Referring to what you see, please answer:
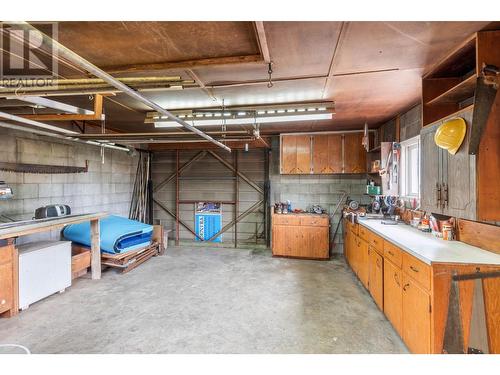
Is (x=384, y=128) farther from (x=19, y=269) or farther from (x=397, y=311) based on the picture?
(x=19, y=269)

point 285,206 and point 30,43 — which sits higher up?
point 30,43

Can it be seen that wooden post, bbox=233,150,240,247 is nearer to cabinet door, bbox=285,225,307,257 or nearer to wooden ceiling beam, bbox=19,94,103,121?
cabinet door, bbox=285,225,307,257

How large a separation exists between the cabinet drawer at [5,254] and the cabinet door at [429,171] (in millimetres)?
4526

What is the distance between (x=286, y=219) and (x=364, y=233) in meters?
1.76

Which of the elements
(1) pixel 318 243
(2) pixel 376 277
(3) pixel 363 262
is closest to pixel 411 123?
(3) pixel 363 262

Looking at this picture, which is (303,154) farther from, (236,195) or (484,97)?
(484,97)

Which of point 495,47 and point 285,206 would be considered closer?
point 495,47

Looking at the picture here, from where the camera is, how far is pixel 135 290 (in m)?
3.59

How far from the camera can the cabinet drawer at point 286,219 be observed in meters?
5.09
